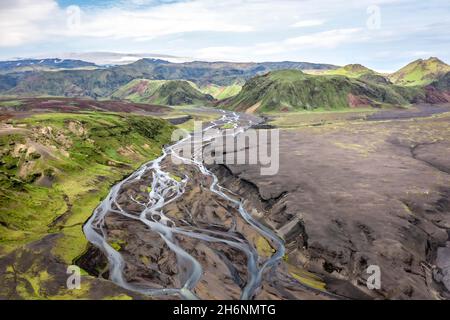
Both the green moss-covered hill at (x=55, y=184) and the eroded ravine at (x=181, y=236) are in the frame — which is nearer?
the green moss-covered hill at (x=55, y=184)

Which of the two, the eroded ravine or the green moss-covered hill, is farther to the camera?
the eroded ravine

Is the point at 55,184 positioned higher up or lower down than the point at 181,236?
higher up

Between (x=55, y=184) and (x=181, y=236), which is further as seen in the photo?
(x=55, y=184)

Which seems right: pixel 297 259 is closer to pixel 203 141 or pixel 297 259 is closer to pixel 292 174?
pixel 292 174
